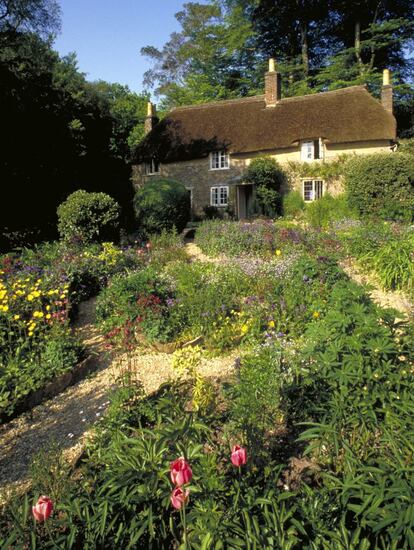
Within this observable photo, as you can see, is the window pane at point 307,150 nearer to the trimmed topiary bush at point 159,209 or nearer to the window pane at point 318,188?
the window pane at point 318,188

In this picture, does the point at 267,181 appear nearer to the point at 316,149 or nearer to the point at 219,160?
the point at 316,149

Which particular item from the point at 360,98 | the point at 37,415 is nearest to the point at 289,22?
the point at 360,98

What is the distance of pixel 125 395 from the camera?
3.73m

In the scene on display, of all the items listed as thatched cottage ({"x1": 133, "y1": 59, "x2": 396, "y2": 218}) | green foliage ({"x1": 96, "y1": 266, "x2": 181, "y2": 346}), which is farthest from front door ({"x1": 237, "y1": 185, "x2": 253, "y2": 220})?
green foliage ({"x1": 96, "y1": 266, "x2": 181, "y2": 346})

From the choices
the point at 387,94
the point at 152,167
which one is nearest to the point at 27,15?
the point at 152,167

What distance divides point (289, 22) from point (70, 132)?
21.6 m

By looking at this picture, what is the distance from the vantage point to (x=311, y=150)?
22578mm

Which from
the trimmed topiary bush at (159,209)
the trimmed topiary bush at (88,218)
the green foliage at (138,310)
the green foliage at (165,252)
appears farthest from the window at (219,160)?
the green foliage at (138,310)

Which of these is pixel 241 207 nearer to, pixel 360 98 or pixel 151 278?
pixel 360 98

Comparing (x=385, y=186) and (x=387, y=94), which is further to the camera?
(x=387, y=94)

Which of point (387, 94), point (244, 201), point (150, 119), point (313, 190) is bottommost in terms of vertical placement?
point (244, 201)

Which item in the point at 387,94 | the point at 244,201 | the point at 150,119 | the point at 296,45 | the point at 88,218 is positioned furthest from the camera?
the point at 296,45

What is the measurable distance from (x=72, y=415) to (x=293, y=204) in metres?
19.4

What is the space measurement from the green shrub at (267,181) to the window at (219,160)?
6.40ft
